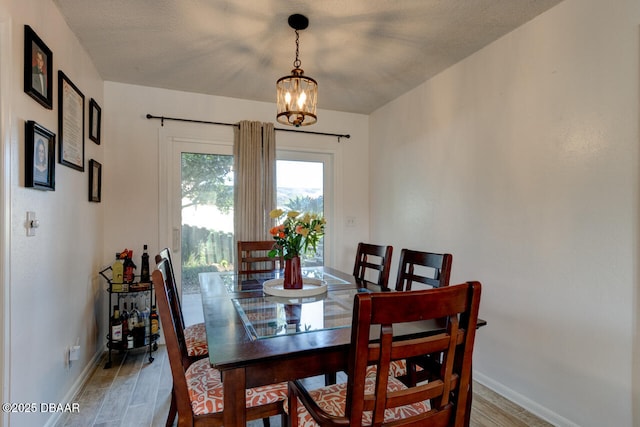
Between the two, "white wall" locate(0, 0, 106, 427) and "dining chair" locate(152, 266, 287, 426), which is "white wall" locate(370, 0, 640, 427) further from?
"white wall" locate(0, 0, 106, 427)

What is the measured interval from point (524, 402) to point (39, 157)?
3.20 metres

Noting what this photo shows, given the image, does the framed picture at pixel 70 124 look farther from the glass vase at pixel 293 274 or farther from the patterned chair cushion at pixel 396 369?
the patterned chair cushion at pixel 396 369

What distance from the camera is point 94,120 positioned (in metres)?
2.69

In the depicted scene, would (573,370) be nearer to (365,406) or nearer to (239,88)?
(365,406)

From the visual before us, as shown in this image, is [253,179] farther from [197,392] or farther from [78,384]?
[197,392]

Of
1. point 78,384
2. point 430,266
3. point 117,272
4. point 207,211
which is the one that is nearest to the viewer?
point 430,266

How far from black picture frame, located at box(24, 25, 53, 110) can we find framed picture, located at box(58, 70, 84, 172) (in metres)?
0.17

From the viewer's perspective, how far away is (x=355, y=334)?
875 mm

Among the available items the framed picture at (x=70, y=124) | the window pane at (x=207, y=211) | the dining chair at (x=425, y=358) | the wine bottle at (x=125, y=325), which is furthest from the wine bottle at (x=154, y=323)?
the dining chair at (x=425, y=358)

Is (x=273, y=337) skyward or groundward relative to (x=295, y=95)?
groundward

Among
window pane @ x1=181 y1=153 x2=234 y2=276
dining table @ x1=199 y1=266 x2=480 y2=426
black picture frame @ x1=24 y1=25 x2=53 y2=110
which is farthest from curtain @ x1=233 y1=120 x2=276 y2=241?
black picture frame @ x1=24 y1=25 x2=53 y2=110

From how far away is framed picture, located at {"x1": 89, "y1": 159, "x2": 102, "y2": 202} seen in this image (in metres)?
2.57

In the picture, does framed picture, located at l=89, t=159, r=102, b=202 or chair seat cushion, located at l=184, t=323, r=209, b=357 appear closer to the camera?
chair seat cushion, located at l=184, t=323, r=209, b=357

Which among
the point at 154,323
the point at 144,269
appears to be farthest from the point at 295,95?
the point at 154,323
